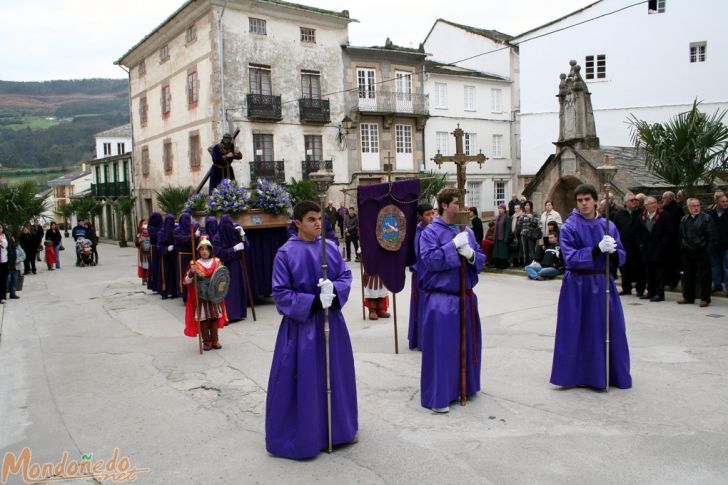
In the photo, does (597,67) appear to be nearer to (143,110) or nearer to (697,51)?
(697,51)

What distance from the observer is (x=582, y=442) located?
4.87 meters

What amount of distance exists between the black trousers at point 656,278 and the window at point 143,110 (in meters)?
31.3

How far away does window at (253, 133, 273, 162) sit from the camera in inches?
1129

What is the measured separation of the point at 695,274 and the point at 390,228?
237 inches

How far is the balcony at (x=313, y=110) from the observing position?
2962cm

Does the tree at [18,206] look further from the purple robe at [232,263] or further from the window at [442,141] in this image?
the window at [442,141]

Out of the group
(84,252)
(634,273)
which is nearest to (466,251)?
(634,273)

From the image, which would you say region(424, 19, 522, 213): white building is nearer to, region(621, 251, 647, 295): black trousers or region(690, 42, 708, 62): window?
region(690, 42, 708, 62): window

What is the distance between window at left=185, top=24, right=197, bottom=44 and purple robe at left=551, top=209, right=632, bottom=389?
26.3m

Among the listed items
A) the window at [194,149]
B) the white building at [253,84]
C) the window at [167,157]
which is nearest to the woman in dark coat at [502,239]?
the white building at [253,84]

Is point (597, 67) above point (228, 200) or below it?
above

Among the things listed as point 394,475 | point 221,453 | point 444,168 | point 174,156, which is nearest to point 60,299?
point 221,453

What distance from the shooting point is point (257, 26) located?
92.2 feet

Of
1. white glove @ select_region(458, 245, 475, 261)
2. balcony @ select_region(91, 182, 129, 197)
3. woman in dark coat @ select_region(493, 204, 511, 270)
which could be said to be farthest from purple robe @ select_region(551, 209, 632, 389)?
balcony @ select_region(91, 182, 129, 197)
